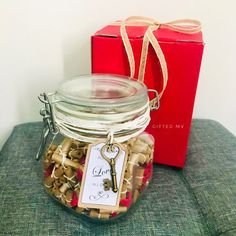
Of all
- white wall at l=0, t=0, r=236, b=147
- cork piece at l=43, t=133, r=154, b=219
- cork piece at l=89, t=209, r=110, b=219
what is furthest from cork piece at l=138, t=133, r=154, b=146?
white wall at l=0, t=0, r=236, b=147

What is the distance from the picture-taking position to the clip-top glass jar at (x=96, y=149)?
1.44 ft

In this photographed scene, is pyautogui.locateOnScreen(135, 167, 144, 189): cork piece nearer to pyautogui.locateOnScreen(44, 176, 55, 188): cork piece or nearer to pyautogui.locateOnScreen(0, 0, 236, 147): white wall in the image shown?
pyautogui.locateOnScreen(44, 176, 55, 188): cork piece

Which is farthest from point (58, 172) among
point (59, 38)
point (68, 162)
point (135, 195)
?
point (59, 38)

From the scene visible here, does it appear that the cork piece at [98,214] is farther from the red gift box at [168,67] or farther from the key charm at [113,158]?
the red gift box at [168,67]

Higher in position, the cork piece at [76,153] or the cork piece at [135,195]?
the cork piece at [76,153]

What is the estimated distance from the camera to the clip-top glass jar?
44 centimetres

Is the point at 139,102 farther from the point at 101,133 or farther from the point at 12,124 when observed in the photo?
the point at 12,124

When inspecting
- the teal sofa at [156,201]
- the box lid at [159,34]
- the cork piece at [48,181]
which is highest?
the box lid at [159,34]

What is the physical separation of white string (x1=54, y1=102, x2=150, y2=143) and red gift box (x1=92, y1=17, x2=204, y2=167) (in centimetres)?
10

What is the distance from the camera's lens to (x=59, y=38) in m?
0.70

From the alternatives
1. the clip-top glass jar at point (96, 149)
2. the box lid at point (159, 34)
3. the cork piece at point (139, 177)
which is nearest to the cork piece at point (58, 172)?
the clip-top glass jar at point (96, 149)

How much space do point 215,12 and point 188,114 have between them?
29 centimetres

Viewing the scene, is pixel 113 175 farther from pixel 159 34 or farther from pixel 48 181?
pixel 159 34

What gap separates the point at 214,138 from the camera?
2.27ft
